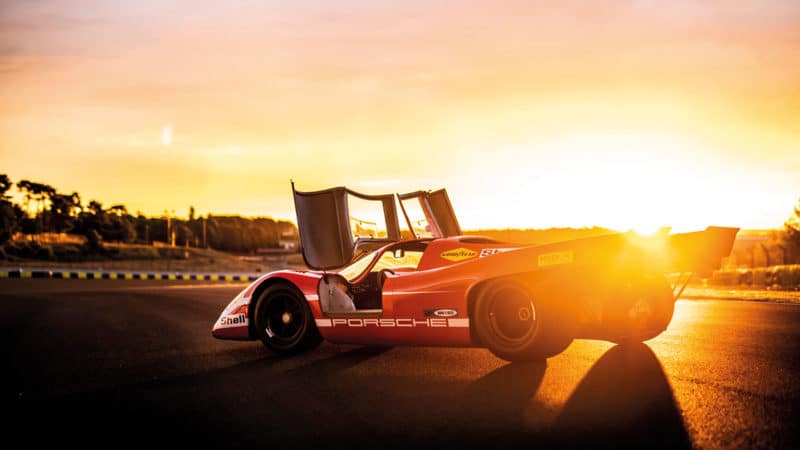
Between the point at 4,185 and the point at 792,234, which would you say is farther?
the point at 4,185

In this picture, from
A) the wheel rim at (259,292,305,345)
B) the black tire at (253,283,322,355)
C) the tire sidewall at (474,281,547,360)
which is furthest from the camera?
the wheel rim at (259,292,305,345)

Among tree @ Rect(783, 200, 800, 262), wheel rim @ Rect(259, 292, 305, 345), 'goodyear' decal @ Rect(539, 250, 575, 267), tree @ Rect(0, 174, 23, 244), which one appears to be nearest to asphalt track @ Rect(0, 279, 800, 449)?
wheel rim @ Rect(259, 292, 305, 345)

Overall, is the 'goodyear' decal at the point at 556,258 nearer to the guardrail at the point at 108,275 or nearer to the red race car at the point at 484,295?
the red race car at the point at 484,295

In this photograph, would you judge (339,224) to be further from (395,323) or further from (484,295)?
(484,295)

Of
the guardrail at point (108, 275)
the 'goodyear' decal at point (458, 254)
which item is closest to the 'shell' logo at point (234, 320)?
the 'goodyear' decal at point (458, 254)

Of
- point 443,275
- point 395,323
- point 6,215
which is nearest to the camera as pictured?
point 443,275

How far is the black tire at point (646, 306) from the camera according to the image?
6086 mm

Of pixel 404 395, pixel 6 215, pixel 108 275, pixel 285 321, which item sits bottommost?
pixel 108 275

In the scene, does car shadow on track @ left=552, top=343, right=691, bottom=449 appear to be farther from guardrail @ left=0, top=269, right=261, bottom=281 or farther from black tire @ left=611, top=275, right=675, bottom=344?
guardrail @ left=0, top=269, right=261, bottom=281

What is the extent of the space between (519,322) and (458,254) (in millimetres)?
967

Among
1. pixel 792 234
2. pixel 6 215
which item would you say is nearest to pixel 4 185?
pixel 6 215

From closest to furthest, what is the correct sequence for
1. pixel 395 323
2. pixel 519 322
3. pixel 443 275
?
pixel 519 322 < pixel 443 275 < pixel 395 323

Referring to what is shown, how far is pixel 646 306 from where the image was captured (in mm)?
6336

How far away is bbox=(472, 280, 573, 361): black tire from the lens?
5.80 metres
